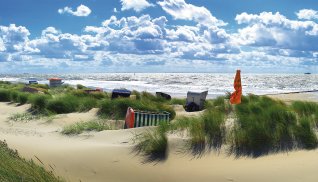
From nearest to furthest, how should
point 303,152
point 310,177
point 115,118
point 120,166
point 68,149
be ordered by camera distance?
point 310,177 → point 303,152 → point 120,166 → point 68,149 → point 115,118

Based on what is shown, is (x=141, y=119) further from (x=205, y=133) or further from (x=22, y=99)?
(x=22, y=99)

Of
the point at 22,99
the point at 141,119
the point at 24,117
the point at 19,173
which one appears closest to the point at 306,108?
the point at 141,119

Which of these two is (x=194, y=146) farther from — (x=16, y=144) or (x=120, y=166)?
(x=16, y=144)

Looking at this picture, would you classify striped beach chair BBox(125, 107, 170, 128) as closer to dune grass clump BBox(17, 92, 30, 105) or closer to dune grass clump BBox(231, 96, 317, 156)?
dune grass clump BBox(231, 96, 317, 156)

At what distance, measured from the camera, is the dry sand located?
21.2ft

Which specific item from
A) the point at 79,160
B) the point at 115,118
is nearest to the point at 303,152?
the point at 79,160

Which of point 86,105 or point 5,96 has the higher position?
point 86,105

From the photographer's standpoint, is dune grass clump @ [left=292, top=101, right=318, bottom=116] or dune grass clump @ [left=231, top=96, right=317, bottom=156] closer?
dune grass clump @ [left=231, top=96, right=317, bottom=156]

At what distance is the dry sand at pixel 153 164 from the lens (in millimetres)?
6477

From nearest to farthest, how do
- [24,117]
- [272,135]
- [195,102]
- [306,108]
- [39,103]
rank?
[272,135], [306,108], [24,117], [39,103], [195,102]

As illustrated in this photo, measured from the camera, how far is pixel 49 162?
313 inches

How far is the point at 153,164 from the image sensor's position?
7465mm

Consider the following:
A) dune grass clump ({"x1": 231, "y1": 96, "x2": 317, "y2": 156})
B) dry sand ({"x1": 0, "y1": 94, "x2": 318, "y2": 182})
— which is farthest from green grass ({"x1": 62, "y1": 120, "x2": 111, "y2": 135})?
dune grass clump ({"x1": 231, "y1": 96, "x2": 317, "y2": 156})

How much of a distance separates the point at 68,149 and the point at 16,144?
4.75 ft
